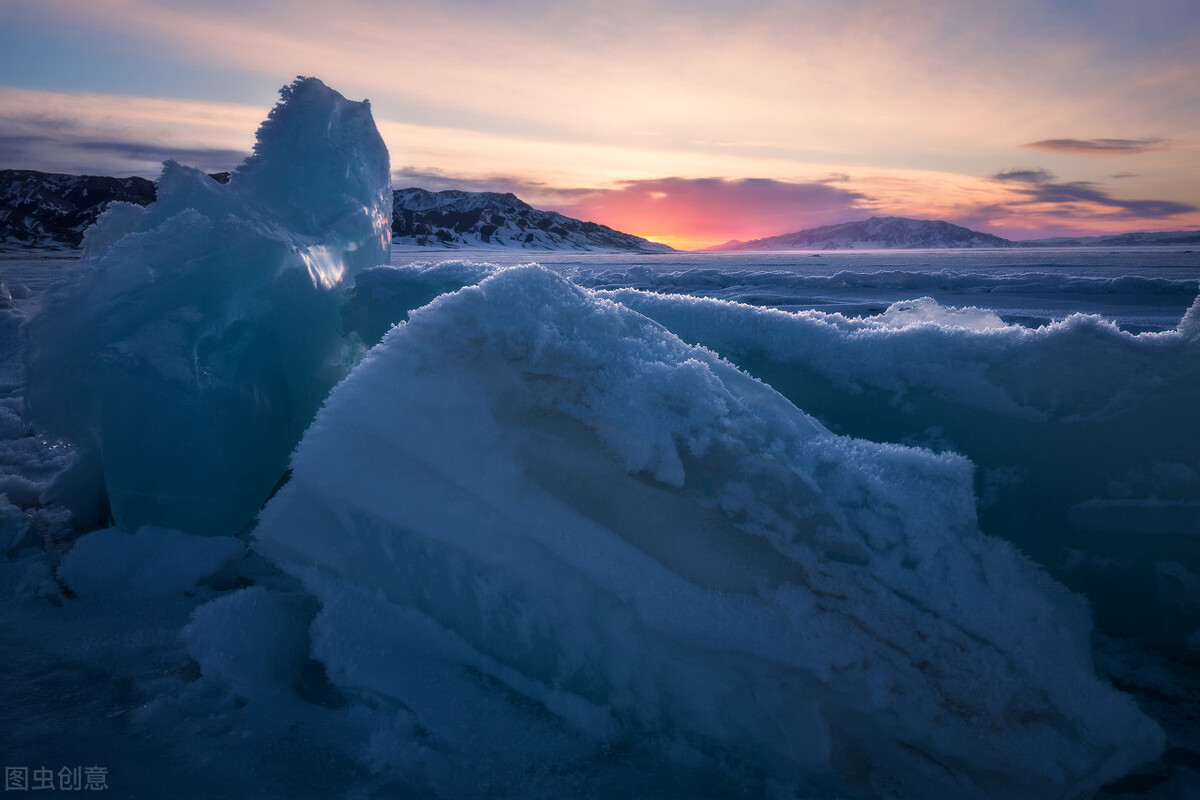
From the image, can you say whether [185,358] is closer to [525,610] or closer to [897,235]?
[525,610]

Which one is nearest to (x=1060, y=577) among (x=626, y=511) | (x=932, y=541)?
(x=932, y=541)

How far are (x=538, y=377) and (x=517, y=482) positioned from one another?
1.02 feet

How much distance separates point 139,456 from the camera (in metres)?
2.41

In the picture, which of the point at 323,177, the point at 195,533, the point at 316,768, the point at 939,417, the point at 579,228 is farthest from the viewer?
the point at 579,228

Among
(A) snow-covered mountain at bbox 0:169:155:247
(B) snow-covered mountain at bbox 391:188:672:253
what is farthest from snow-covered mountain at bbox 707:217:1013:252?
(A) snow-covered mountain at bbox 0:169:155:247

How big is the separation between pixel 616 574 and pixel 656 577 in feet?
0.36

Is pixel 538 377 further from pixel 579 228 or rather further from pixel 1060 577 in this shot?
pixel 579 228

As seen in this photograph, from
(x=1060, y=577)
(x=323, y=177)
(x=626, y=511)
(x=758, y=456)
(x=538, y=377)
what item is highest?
(x=323, y=177)

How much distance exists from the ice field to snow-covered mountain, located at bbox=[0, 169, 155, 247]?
229ft

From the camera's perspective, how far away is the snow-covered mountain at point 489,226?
3059 inches

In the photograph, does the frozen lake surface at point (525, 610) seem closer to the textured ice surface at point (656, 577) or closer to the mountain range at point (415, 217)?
the textured ice surface at point (656, 577)

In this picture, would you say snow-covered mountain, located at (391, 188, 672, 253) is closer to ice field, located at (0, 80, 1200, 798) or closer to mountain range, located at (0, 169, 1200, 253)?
mountain range, located at (0, 169, 1200, 253)

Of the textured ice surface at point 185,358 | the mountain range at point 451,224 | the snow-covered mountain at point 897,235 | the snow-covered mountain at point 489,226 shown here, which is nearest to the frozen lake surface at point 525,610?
the textured ice surface at point 185,358

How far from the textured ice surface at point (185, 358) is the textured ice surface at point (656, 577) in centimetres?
97
